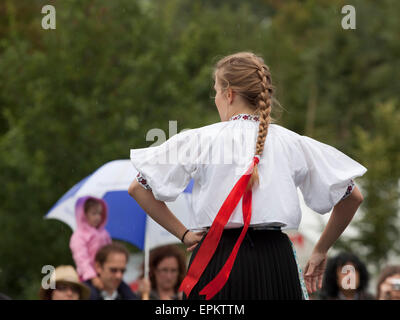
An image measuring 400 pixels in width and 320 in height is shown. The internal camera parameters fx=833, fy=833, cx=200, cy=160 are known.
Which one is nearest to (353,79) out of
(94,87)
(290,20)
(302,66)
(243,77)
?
(302,66)

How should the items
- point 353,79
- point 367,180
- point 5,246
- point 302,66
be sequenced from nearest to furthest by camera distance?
point 5,246
point 367,180
point 353,79
point 302,66

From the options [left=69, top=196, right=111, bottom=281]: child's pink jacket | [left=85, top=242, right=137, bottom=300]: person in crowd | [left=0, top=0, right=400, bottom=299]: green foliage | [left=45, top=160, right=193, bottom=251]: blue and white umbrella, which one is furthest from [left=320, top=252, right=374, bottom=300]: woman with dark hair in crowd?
[left=0, top=0, right=400, bottom=299]: green foliage

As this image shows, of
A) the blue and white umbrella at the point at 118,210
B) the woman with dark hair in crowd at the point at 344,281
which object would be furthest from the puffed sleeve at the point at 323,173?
the woman with dark hair in crowd at the point at 344,281

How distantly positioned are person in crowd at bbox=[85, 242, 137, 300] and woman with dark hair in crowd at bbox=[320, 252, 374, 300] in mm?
1529

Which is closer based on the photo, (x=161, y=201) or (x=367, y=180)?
(x=161, y=201)

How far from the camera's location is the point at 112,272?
257 inches

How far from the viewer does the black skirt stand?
305 centimetres

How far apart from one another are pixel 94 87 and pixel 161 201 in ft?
34.6

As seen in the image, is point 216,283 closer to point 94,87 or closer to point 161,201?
point 161,201

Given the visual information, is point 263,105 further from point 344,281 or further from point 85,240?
point 85,240

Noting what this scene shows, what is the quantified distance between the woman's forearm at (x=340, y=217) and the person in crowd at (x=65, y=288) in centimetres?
287

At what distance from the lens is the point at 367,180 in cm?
1648

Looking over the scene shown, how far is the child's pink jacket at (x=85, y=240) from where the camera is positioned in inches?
270
